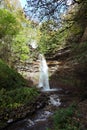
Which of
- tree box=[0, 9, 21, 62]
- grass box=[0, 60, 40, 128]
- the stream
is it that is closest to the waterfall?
tree box=[0, 9, 21, 62]

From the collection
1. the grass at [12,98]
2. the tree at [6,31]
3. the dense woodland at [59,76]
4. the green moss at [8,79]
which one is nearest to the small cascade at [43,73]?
the tree at [6,31]

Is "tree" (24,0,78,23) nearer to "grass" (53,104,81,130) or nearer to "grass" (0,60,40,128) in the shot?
"grass" (0,60,40,128)

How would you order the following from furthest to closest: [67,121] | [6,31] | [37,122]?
[6,31]
[37,122]
[67,121]

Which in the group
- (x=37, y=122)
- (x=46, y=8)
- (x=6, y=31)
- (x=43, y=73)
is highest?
(x=6, y=31)

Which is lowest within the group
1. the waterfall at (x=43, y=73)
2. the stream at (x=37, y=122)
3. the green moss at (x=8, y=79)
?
the stream at (x=37, y=122)

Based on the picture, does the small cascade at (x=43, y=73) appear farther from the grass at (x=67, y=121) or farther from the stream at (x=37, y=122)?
the grass at (x=67, y=121)

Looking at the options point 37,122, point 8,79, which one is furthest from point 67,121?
point 8,79

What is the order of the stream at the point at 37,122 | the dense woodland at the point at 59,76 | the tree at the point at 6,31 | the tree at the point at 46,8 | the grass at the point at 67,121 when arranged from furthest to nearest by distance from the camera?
the tree at the point at 6,31, the tree at the point at 46,8, the stream at the point at 37,122, the dense woodland at the point at 59,76, the grass at the point at 67,121

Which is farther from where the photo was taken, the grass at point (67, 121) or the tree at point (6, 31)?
the tree at point (6, 31)

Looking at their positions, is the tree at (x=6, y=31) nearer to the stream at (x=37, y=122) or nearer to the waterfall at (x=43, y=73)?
the waterfall at (x=43, y=73)

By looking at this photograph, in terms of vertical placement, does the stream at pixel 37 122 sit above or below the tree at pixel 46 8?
below

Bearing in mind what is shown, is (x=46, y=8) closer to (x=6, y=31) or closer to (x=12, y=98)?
(x=12, y=98)

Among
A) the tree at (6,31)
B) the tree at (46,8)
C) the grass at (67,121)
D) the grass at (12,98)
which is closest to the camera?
the grass at (67,121)

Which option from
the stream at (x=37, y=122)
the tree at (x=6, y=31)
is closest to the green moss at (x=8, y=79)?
the stream at (x=37, y=122)
